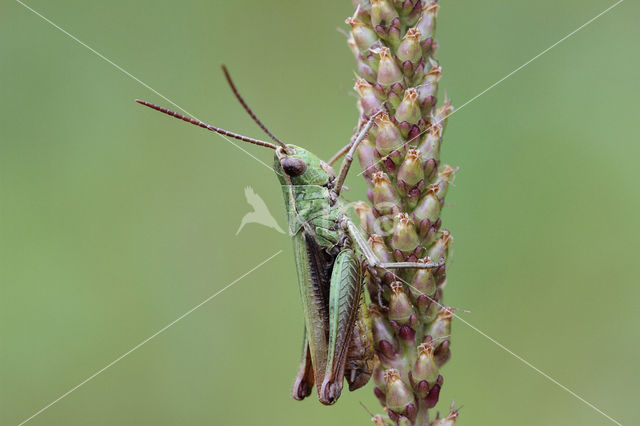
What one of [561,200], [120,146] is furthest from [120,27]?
[561,200]

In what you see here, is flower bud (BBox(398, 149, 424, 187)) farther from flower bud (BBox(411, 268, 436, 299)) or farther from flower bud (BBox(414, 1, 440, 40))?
flower bud (BBox(414, 1, 440, 40))

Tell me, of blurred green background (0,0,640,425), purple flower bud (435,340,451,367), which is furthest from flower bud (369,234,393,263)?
blurred green background (0,0,640,425)

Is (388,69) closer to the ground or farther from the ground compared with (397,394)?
farther from the ground

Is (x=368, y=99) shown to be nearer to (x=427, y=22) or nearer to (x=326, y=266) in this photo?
(x=427, y=22)

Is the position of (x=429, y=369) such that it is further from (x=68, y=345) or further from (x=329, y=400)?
(x=68, y=345)

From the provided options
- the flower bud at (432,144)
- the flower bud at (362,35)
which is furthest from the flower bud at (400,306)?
the flower bud at (362,35)

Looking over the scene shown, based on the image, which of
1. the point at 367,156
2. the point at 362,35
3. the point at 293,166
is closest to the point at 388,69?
the point at 362,35

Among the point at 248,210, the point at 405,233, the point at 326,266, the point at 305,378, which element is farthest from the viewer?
the point at 248,210

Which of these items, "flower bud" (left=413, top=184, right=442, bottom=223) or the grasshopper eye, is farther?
the grasshopper eye
